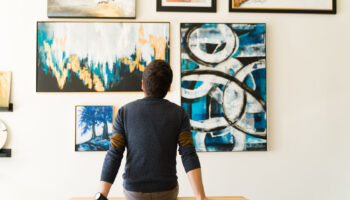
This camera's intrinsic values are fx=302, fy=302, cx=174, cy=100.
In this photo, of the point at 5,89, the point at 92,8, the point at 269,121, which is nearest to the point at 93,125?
the point at 5,89

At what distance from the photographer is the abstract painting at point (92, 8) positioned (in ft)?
6.95

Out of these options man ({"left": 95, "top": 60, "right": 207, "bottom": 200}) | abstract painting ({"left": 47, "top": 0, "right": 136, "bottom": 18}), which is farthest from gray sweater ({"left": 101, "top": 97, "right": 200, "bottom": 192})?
abstract painting ({"left": 47, "top": 0, "right": 136, "bottom": 18})

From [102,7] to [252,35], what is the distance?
1.09m

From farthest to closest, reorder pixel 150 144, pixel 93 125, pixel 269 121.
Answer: pixel 269 121 → pixel 93 125 → pixel 150 144

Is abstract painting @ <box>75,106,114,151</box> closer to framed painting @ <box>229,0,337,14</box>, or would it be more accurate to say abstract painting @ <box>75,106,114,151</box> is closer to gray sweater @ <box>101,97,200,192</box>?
gray sweater @ <box>101,97,200,192</box>

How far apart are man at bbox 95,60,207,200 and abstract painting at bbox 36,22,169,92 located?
2.80 feet

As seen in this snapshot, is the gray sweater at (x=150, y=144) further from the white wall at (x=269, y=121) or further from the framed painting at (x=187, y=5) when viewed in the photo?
Result: the framed painting at (x=187, y=5)

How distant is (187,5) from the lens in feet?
7.13

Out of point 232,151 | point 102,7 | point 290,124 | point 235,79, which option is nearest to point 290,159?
point 290,124

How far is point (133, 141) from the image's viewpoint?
50.0 inches

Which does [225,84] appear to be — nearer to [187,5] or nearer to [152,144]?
[187,5]

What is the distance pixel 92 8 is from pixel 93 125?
32.4 inches

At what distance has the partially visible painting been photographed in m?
2.08

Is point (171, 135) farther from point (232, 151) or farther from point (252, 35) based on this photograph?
point (252, 35)
